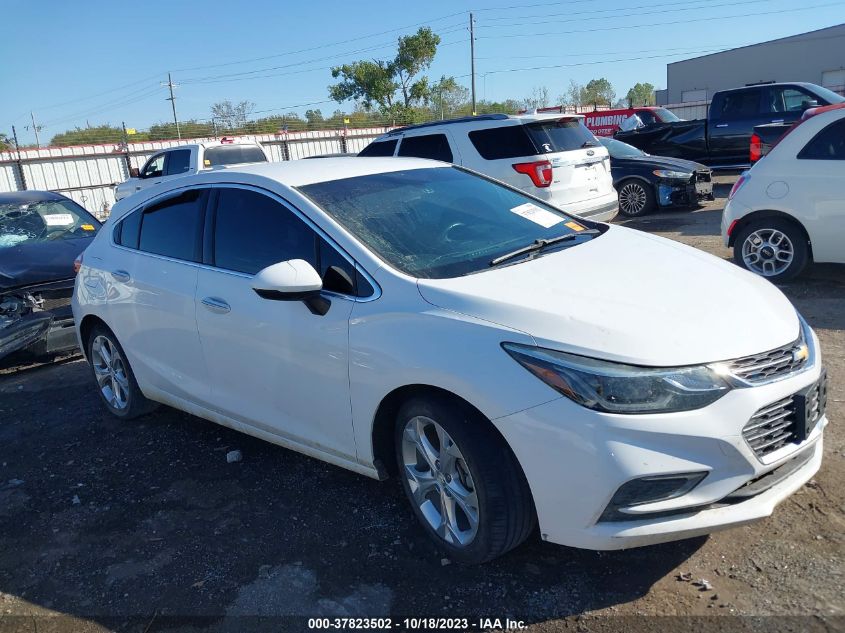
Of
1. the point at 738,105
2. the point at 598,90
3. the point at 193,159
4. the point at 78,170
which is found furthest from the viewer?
the point at 598,90

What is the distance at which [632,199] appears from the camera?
475 inches

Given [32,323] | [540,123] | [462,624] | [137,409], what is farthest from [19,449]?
[540,123]

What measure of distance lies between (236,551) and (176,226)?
202cm

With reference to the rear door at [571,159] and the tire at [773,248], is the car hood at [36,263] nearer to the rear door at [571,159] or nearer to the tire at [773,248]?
the rear door at [571,159]

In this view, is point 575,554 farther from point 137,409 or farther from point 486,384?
point 137,409

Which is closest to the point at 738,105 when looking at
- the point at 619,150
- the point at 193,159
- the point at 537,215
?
the point at 619,150

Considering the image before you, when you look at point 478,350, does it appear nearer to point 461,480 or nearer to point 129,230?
point 461,480

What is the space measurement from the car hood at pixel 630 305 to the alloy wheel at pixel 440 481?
0.56 meters

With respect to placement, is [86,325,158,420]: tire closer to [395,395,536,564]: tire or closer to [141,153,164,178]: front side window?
[395,395,536,564]: tire

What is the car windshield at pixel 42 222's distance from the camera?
766cm

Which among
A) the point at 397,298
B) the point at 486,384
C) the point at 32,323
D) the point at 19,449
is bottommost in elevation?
the point at 19,449

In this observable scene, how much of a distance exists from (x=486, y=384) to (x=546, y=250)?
111 centimetres

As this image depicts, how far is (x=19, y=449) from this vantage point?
4.73 m

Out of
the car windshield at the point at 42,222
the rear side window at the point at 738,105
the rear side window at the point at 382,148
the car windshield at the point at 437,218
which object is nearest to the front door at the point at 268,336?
the car windshield at the point at 437,218
